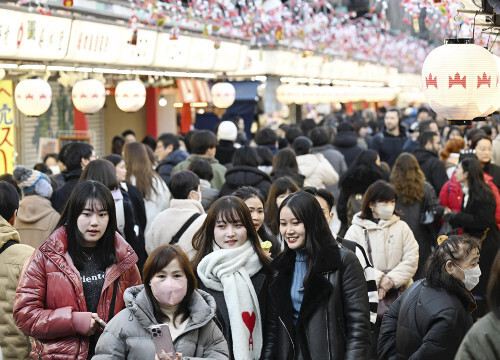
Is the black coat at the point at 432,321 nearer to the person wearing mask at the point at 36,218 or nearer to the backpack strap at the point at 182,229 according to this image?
the backpack strap at the point at 182,229

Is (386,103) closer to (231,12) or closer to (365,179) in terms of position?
(231,12)

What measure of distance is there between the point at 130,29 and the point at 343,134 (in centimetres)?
401

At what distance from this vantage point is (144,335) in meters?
4.53

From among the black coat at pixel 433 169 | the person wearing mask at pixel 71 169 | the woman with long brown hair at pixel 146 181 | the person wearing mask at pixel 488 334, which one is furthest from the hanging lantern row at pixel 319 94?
the person wearing mask at pixel 488 334

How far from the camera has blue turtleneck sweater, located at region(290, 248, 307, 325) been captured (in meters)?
5.30

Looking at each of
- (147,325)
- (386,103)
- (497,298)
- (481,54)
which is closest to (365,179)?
(481,54)

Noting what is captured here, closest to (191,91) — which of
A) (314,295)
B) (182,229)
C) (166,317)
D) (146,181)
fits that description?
(146,181)

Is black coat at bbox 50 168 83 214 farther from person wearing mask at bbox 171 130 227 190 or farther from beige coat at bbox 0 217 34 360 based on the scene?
beige coat at bbox 0 217 34 360

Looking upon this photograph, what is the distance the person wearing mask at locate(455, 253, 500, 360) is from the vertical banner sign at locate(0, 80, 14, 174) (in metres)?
10.5

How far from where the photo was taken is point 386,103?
53.6m

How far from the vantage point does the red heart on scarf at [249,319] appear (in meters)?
5.42

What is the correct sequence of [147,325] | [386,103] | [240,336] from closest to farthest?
[147,325], [240,336], [386,103]

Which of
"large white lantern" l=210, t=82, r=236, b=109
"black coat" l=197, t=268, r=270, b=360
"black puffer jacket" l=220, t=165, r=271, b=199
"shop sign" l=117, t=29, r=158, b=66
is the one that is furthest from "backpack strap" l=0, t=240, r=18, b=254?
"large white lantern" l=210, t=82, r=236, b=109

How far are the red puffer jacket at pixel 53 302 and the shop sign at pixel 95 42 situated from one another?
28.4 ft
